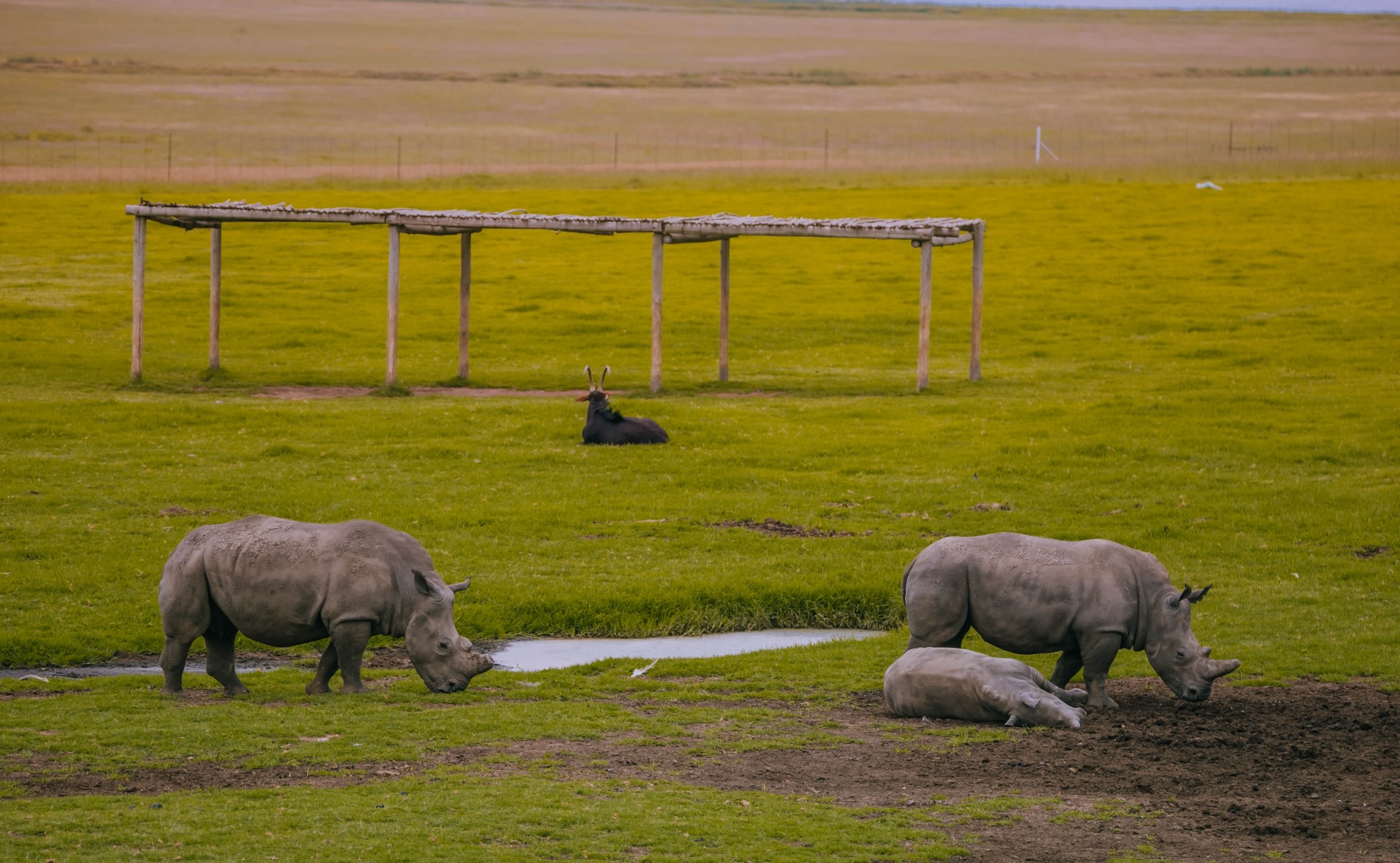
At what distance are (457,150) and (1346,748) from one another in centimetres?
8028

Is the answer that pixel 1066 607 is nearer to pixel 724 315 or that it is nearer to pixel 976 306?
pixel 976 306

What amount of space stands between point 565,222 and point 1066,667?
56.9 feet

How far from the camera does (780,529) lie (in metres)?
19.2

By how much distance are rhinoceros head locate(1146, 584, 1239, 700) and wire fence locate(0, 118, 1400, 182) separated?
55.0 metres

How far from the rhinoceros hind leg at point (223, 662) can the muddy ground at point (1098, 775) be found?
227 centimetres

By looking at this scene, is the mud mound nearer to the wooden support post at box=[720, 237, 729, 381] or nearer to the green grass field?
the green grass field

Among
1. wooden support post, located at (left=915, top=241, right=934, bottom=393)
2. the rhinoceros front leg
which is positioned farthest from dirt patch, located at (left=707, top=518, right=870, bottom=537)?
wooden support post, located at (left=915, top=241, right=934, bottom=393)

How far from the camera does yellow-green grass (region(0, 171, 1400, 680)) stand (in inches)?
645

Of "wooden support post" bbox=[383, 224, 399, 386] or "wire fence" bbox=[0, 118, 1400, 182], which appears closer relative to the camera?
"wooden support post" bbox=[383, 224, 399, 386]

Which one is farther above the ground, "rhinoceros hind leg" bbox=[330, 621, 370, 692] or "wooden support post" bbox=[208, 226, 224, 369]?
"wooden support post" bbox=[208, 226, 224, 369]

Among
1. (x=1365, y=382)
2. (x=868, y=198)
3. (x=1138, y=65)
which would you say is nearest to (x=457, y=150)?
(x=868, y=198)

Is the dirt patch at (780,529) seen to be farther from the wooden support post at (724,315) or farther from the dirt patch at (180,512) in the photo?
the wooden support post at (724,315)

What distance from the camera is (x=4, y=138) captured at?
78375mm

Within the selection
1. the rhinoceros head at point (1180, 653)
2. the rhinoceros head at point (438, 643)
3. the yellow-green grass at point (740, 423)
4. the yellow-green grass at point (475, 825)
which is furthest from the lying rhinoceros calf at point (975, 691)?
the rhinoceros head at point (438, 643)
